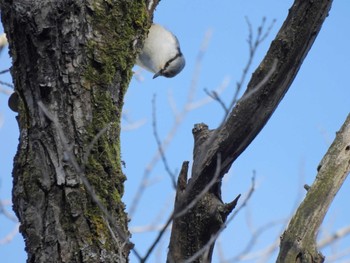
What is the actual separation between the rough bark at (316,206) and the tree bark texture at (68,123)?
56 centimetres

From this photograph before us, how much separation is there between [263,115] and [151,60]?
294 centimetres

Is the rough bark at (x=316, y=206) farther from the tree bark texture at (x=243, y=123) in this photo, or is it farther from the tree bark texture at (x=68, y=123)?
the tree bark texture at (x=68, y=123)

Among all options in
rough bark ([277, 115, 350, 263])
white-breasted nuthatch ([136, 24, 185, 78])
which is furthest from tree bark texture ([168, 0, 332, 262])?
white-breasted nuthatch ([136, 24, 185, 78])

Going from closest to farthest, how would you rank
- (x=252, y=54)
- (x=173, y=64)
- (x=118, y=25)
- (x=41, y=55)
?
(x=252, y=54) → (x=41, y=55) → (x=118, y=25) → (x=173, y=64)

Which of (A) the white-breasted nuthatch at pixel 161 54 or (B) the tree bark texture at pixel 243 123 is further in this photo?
(A) the white-breasted nuthatch at pixel 161 54

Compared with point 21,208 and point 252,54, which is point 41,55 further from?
point 252,54

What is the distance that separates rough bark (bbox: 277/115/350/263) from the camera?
6.91 feet

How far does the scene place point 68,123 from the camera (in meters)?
2.08

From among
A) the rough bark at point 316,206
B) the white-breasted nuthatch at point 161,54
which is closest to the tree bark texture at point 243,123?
the rough bark at point 316,206

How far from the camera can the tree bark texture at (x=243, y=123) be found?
202 centimetres

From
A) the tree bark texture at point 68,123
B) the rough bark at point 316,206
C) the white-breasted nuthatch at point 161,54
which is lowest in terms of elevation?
the rough bark at point 316,206

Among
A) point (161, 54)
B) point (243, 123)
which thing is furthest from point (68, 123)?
point (161, 54)

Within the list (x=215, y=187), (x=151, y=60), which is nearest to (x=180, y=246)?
(x=215, y=187)

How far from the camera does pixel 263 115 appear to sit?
80.8 inches
